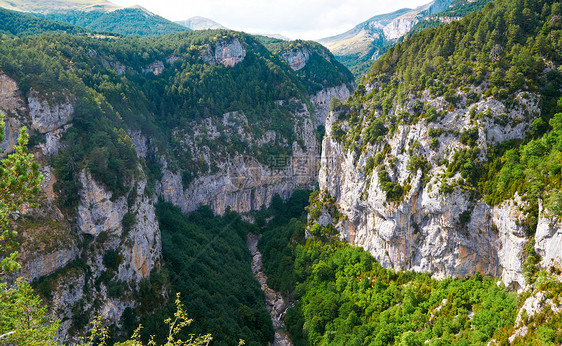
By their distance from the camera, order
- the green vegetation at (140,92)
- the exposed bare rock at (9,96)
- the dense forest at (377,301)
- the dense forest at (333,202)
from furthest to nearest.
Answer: the green vegetation at (140,92)
the exposed bare rock at (9,96)
the dense forest at (333,202)
the dense forest at (377,301)

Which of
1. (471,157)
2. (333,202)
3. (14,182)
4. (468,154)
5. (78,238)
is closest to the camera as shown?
(14,182)

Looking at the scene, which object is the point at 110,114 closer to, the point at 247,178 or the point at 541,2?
the point at 247,178

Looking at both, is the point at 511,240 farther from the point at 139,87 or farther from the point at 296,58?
the point at 296,58

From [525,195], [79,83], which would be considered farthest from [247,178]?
[525,195]

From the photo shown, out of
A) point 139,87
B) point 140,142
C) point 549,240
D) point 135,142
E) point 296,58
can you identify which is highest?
point 296,58

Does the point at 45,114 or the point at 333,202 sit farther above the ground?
the point at 45,114

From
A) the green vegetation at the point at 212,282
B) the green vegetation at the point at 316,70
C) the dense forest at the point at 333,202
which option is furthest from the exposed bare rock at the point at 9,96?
the green vegetation at the point at 316,70


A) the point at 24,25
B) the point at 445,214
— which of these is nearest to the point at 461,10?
the point at 445,214

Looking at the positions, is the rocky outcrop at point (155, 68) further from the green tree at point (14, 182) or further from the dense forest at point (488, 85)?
the green tree at point (14, 182)
